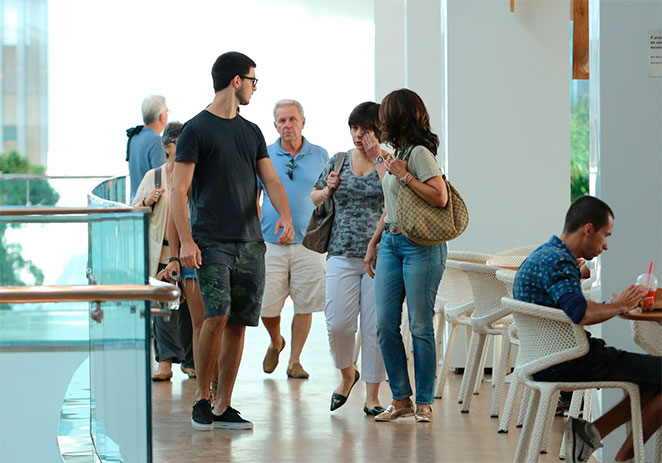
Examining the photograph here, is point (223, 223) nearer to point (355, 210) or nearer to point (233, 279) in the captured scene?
point (233, 279)

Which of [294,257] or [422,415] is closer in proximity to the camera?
[422,415]

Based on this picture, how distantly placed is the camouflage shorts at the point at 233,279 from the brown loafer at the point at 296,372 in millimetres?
1863

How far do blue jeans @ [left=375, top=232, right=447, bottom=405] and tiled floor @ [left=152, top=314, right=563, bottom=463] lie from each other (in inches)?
9.3

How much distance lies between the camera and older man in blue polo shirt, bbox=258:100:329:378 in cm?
709

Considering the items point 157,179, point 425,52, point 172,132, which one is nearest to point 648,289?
point 172,132

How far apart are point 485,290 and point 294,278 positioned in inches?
74.0

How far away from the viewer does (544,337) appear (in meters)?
4.05

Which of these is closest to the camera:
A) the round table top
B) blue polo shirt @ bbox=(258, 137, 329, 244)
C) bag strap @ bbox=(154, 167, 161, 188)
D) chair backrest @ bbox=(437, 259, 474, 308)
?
the round table top

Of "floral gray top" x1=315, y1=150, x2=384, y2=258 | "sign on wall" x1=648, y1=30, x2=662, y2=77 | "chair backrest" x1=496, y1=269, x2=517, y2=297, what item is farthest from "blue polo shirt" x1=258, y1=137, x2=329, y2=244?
"sign on wall" x1=648, y1=30, x2=662, y2=77

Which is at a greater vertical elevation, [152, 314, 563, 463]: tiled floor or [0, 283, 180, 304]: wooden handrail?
[0, 283, 180, 304]: wooden handrail

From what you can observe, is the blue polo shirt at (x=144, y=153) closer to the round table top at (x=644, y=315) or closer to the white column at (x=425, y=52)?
the white column at (x=425, y=52)

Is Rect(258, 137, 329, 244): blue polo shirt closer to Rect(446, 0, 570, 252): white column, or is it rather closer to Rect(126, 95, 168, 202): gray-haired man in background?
Rect(446, 0, 570, 252): white column

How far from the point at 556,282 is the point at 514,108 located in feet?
10.6

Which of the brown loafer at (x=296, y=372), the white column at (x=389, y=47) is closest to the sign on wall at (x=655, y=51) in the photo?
the brown loafer at (x=296, y=372)
